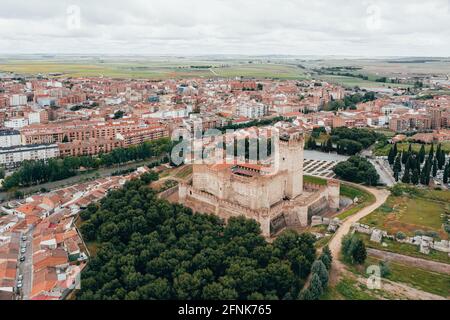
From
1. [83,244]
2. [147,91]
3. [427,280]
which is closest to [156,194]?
[83,244]

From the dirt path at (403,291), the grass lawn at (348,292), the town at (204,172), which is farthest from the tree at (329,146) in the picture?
the grass lawn at (348,292)

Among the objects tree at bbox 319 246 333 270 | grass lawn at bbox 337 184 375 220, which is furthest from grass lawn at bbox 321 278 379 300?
grass lawn at bbox 337 184 375 220

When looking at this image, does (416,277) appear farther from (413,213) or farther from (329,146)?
(329,146)

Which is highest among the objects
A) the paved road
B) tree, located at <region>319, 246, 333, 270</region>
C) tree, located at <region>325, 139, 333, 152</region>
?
tree, located at <region>325, 139, 333, 152</region>

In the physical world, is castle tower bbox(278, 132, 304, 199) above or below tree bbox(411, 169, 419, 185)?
above

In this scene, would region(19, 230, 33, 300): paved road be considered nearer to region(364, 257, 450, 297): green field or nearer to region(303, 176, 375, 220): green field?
region(364, 257, 450, 297): green field

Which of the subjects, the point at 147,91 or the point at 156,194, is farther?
the point at 147,91
